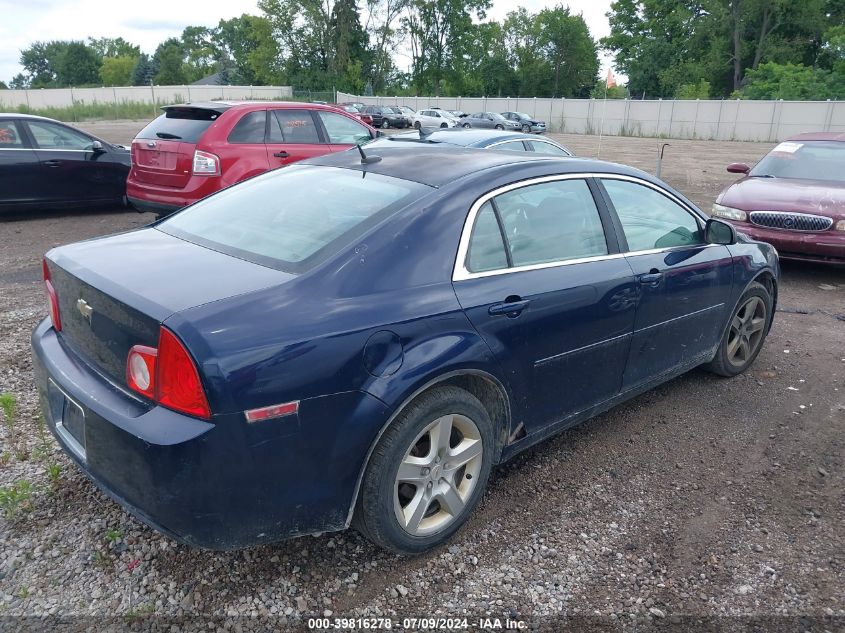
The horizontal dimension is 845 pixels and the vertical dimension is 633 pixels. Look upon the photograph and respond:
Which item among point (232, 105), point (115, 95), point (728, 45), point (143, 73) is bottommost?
point (232, 105)

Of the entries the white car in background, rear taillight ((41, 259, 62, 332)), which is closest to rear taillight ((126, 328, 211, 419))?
rear taillight ((41, 259, 62, 332))

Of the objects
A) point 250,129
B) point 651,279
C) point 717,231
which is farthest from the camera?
point 250,129

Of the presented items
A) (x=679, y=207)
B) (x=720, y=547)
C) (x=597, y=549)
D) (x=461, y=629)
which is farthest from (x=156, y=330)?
(x=679, y=207)

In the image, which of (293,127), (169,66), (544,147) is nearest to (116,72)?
(169,66)

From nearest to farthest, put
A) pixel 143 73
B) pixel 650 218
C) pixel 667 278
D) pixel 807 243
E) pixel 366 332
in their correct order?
1. pixel 366 332
2. pixel 667 278
3. pixel 650 218
4. pixel 807 243
5. pixel 143 73

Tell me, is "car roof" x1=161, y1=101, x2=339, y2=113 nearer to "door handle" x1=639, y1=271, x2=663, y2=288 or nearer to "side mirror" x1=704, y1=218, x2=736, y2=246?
"side mirror" x1=704, y1=218, x2=736, y2=246

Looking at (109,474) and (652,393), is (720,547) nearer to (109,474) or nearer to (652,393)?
(652,393)

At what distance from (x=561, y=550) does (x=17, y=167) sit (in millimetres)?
9179

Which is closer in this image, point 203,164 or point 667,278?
point 667,278

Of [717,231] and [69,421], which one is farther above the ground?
[717,231]

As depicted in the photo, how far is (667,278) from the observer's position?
3.79m

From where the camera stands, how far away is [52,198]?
374 inches

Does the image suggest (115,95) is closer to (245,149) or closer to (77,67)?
(245,149)

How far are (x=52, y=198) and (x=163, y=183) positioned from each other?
2727 mm
